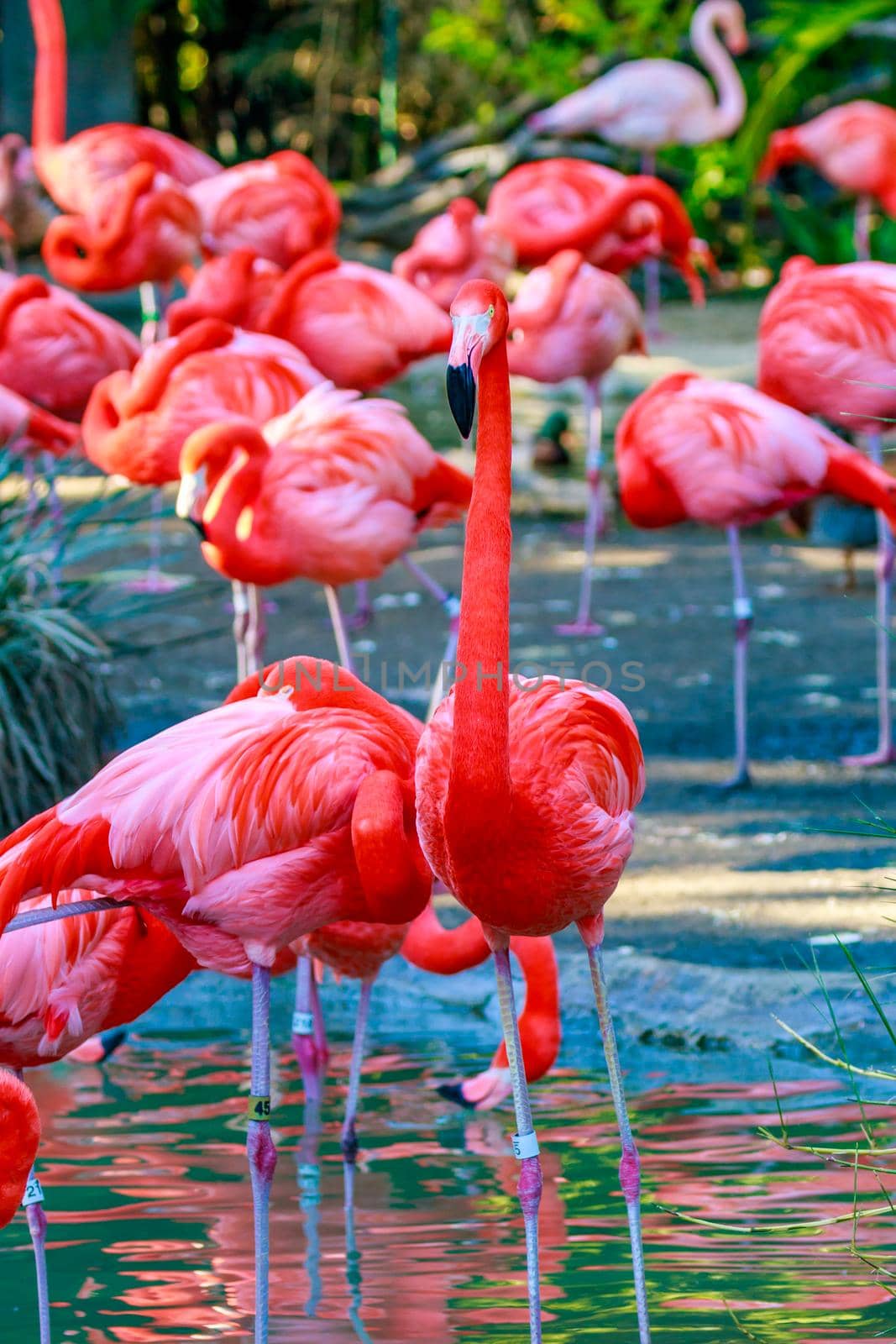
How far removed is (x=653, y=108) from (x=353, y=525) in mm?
6493

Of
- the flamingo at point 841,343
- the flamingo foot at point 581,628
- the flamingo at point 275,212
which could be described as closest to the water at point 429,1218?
the flamingo at point 841,343

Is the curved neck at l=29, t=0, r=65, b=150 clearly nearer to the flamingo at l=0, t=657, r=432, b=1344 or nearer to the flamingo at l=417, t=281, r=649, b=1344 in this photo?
the flamingo at l=0, t=657, r=432, b=1344

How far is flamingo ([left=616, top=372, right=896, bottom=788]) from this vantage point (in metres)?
5.08

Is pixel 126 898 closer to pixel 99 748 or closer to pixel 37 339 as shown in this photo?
pixel 99 748

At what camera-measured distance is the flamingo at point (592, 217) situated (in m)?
7.70

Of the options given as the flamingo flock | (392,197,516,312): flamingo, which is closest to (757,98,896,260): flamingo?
the flamingo flock

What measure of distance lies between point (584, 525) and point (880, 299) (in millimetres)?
3137

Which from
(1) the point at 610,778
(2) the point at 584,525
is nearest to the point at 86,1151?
(1) the point at 610,778

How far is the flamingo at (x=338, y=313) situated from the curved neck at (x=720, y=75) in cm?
475

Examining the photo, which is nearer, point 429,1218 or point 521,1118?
point 521,1118

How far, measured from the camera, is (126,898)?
9.81 ft

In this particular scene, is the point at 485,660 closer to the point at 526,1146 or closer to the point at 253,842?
the point at 253,842

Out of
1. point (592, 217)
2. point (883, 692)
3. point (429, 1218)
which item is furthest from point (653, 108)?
point (429, 1218)

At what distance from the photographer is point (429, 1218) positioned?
10.7ft
